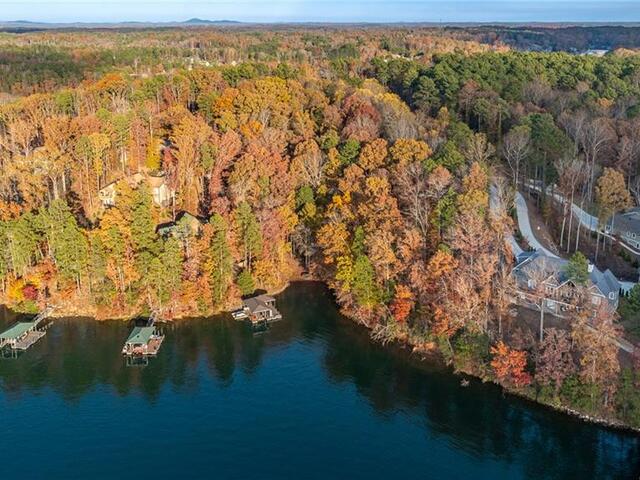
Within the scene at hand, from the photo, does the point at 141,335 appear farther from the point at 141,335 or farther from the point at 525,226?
the point at 525,226

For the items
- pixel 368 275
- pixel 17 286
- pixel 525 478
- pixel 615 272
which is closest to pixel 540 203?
pixel 615 272

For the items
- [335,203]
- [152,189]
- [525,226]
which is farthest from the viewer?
[152,189]

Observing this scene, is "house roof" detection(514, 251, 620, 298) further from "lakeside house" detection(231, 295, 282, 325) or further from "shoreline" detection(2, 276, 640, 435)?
"lakeside house" detection(231, 295, 282, 325)

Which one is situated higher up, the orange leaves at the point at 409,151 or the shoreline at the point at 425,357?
the orange leaves at the point at 409,151

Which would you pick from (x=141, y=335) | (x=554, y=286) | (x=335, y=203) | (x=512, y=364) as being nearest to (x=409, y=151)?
(x=335, y=203)

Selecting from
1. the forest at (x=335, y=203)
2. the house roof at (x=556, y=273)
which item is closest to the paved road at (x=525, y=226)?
the forest at (x=335, y=203)

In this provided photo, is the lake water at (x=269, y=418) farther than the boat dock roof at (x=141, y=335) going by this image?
No

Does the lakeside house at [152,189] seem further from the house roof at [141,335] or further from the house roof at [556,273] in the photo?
the house roof at [556,273]
